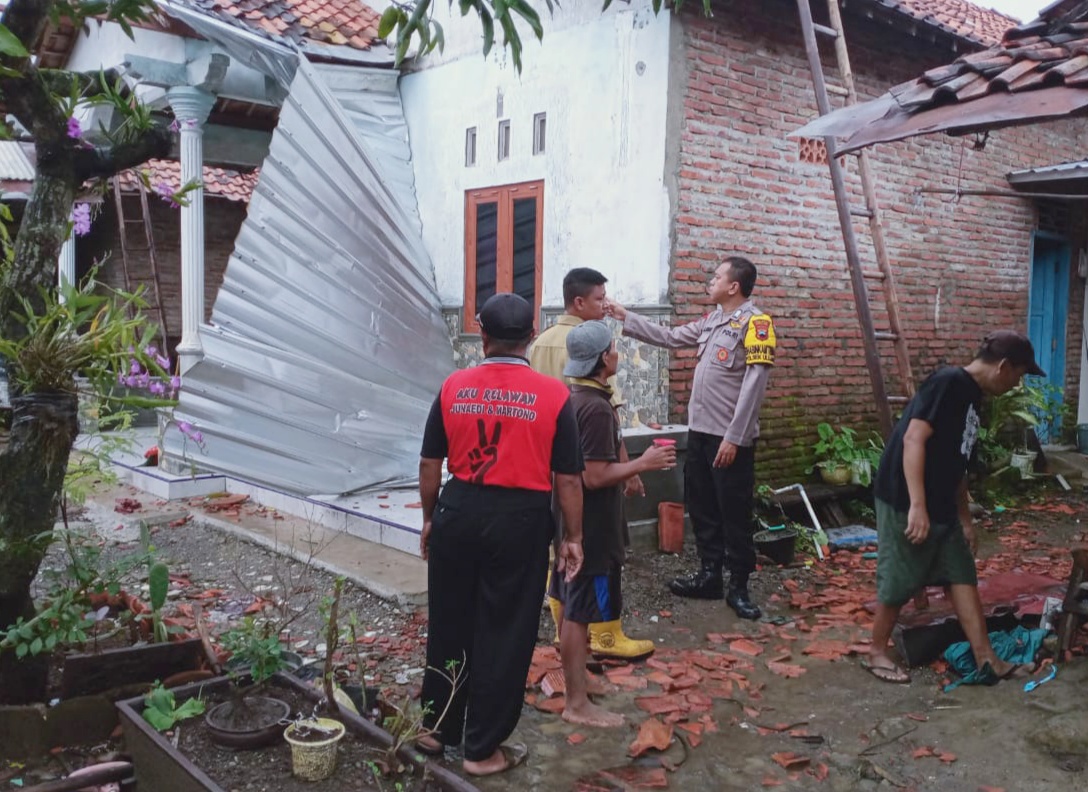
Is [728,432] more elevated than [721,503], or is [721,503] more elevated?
[728,432]

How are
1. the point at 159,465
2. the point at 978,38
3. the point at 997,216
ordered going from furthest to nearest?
the point at 997,216, the point at 978,38, the point at 159,465

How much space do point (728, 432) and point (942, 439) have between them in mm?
1299

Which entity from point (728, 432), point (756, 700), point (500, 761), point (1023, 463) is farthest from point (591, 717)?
point (1023, 463)

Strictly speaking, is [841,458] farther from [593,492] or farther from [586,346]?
[586,346]

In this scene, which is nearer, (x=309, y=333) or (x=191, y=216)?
(x=309, y=333)

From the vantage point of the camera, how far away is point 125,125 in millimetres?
3688

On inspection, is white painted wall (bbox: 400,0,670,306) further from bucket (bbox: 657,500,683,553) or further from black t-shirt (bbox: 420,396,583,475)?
black t-shirt (bbox: 420,396,583,475)

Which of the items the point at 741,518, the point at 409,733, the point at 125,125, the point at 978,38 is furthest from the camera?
the point at 978,38

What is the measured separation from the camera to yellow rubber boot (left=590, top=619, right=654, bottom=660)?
15.6 feet

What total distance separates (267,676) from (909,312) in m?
7.52

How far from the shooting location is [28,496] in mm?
3463

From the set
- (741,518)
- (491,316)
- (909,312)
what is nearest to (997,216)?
(909,312)

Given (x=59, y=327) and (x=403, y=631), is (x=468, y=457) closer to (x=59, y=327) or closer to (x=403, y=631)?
(x=59, y=327)

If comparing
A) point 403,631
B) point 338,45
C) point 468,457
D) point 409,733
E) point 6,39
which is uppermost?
point 338,45
